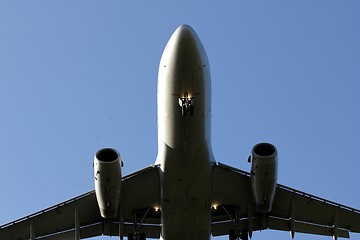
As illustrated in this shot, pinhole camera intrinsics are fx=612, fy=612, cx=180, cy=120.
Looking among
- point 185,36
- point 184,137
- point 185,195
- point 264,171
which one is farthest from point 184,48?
point 185,195

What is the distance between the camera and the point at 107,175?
19.6 metres

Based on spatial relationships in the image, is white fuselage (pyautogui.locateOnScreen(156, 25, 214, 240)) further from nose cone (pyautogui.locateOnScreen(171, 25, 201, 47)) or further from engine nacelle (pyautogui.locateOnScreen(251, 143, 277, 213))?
engine nacelle (pyautogui.locateOnScreen(251, 143, 277, 213))

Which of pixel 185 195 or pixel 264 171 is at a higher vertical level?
pixel 264 171

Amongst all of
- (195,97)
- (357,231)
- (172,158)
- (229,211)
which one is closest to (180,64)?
(195,97)

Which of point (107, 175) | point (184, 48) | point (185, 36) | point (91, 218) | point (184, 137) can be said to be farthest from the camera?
point (91, 218)

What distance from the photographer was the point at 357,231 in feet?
78.1

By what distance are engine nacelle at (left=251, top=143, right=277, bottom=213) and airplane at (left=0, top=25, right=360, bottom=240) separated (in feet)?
0.11

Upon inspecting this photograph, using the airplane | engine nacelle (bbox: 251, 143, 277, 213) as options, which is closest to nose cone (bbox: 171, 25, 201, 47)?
the airplane

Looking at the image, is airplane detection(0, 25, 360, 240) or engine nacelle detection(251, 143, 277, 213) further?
engine nacelle detection(251, 143, 277, 213)

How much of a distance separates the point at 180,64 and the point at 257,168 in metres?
4.21

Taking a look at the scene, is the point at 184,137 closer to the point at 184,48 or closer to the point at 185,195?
the point at 185,195

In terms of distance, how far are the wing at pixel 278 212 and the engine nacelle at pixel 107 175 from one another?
383 cm

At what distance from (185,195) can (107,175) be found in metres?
2.75

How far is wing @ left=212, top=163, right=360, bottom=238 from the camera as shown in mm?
22453
